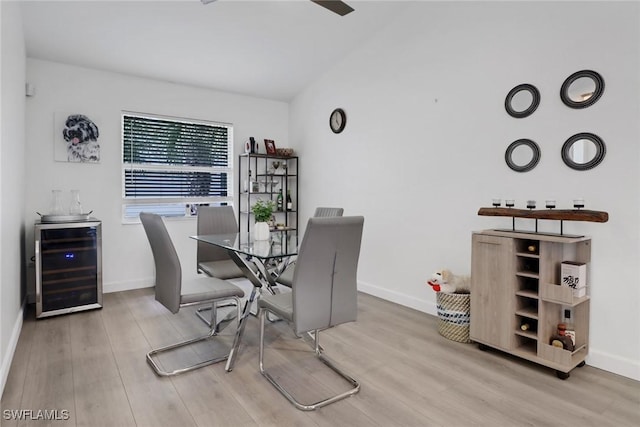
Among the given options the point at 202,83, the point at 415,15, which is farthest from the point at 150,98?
the point at 415,15

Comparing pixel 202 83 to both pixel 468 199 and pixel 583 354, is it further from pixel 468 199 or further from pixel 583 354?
pixel 583 354

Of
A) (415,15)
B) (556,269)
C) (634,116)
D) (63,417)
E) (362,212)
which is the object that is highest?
(415,15)

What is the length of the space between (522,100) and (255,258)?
2447 millimetres

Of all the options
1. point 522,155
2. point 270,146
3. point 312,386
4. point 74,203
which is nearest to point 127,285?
point 74,203

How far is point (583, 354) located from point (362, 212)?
250 cm

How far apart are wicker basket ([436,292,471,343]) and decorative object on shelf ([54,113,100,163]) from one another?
4.02 meters

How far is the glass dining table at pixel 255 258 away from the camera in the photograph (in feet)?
8.03

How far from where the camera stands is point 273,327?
316 cm

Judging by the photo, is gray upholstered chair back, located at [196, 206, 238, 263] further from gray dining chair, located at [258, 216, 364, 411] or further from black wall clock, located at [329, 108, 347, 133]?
black wall clock, located at [329, 108, 347, 133]

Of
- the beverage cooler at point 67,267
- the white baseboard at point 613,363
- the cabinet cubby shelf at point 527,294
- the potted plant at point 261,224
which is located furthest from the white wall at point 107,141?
the white baseboard at point 613,363

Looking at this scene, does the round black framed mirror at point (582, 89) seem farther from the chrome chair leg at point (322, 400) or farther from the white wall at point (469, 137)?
the chrome chair leg at point (322, 400)

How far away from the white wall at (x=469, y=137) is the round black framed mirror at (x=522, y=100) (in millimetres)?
43

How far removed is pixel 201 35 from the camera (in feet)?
12.0

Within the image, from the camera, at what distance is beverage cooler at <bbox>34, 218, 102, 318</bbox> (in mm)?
3350
